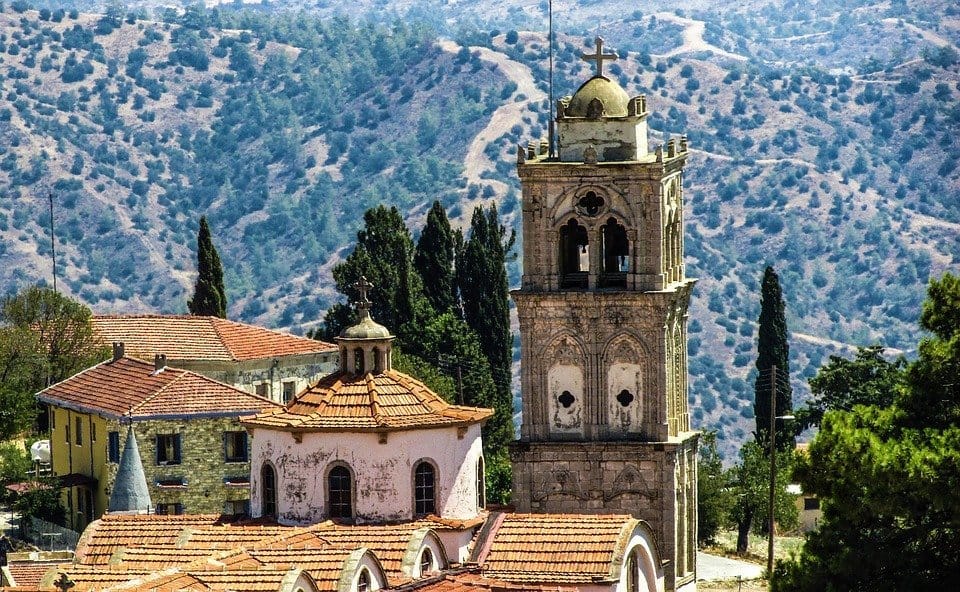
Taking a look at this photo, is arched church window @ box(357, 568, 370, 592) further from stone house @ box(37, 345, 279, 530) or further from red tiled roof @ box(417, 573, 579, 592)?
stone house @ box(37, 345, 279, 530)

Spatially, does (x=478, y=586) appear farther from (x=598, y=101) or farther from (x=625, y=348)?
(x=598, y=101)

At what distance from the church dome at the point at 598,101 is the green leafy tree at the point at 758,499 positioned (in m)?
23.8

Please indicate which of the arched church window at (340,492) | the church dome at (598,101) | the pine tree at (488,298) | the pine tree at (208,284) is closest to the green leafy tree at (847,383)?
the pine tree at (488,298)

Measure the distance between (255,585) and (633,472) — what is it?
74.1 feet

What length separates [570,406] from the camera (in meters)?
82.5

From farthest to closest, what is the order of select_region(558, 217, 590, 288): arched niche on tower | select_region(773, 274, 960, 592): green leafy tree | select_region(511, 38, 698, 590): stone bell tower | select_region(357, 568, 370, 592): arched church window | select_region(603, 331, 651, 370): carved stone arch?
select_region(558, 217, 590, 288): arched niche on tower → select_region(603, 331, 651, 370): carved stone arch → select_region(511, 38, 698, 590): stone bell tower → select_region(357, 568, 370, 592): arched church window → select_region(773, 274, 960, 592): green leafy tree

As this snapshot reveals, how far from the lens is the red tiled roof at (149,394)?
316ft

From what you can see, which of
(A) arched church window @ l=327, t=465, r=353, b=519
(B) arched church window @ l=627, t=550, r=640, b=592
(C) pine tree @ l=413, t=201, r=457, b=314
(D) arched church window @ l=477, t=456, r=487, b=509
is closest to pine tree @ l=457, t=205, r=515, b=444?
(C) pine tree @ l=413, t=201, r=457, b=314

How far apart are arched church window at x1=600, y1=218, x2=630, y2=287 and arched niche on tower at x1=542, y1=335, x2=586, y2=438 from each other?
2049 millimetres

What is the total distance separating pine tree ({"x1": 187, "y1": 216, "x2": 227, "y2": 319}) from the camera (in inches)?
4865

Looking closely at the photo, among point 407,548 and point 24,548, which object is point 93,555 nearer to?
point 407,548

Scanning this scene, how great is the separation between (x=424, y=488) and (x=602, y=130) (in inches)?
580

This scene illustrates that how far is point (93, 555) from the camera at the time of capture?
72.2 m

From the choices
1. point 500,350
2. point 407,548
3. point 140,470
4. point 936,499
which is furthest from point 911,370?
point 500,350
